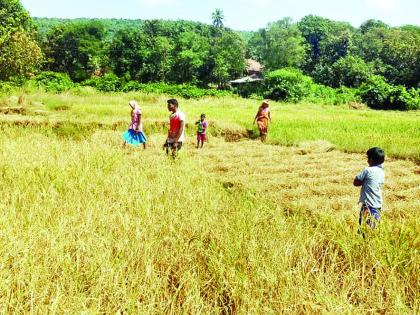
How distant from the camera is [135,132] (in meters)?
9.34

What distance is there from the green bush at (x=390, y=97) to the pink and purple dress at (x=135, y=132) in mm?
23879

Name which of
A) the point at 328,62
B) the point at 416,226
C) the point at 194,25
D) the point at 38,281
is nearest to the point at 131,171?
the point at 38,281

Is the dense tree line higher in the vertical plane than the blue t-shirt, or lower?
higher

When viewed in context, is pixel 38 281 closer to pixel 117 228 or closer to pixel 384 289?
pixel 117 228

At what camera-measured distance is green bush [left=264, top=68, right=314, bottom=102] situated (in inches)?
1277

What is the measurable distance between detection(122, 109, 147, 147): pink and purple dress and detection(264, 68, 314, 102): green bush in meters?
24.2

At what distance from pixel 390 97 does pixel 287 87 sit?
7551 millimetres

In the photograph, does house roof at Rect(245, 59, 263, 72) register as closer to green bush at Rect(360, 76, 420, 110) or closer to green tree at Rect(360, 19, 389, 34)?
green tree at Rect(360, 19, 389, 34)

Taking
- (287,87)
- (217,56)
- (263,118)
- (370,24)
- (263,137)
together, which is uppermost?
(370,24)

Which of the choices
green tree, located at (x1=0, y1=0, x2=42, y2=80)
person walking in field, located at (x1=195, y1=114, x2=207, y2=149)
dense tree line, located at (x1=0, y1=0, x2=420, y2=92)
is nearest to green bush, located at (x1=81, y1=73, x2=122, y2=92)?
dense tree line, located at (x1=0, y1=0, x2=420, y2=92)

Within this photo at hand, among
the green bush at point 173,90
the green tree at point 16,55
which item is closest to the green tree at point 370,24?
the green bush at point 173,90

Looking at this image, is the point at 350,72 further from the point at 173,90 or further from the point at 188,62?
the point at 173,90

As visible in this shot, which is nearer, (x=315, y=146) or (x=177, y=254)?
(x=177, y=254)

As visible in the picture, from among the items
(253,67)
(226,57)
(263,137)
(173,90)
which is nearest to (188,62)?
(226,57)
